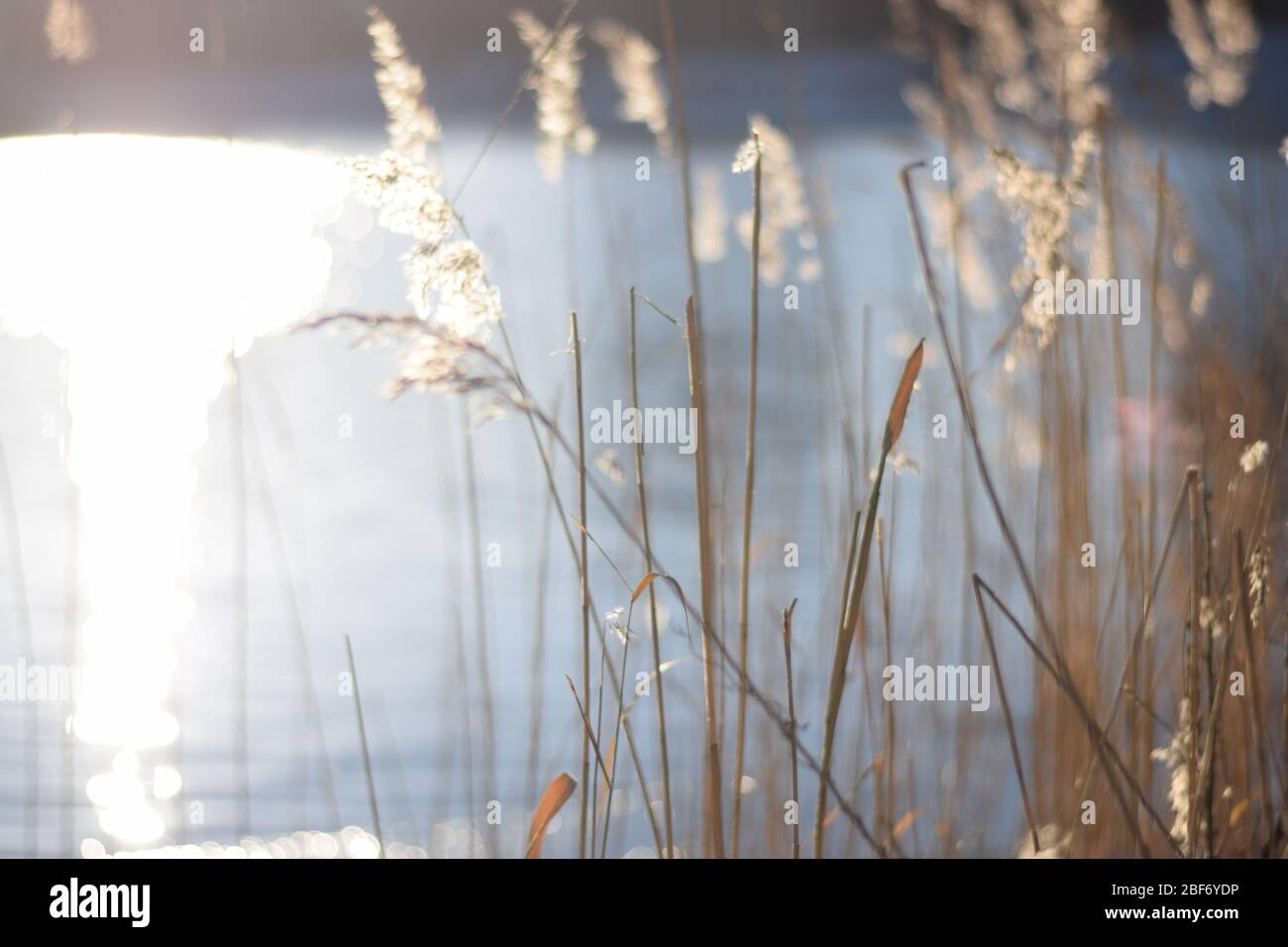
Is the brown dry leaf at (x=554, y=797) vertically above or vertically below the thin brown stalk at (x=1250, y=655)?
below

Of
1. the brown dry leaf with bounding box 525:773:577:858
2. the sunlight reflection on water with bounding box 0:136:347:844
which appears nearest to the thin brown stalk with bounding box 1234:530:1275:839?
the brown dry leaf with bounding box 525:773:577:858

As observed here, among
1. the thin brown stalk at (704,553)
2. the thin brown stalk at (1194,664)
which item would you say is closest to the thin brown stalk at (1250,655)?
the thin brown stalk at (1194,664)

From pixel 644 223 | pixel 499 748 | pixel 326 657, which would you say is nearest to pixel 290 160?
pixel 644 223

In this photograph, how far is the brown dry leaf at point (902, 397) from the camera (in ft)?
2.28

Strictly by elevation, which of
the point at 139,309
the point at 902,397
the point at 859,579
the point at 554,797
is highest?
the point at 139,309

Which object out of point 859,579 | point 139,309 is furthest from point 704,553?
point 139,309

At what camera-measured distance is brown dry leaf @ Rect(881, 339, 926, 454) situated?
696 mm

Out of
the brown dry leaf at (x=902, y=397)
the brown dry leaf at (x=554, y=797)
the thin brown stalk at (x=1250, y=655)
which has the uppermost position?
the brown dry leaf at (x=902, y=397)

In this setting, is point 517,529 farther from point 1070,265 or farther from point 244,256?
point 1070,265

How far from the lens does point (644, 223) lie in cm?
178

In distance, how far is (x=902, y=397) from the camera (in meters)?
0.73

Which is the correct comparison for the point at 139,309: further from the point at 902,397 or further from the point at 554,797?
the point at 902,397

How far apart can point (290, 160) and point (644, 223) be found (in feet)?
1.96

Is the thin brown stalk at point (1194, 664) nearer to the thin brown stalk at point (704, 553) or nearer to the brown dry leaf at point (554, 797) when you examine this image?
the thin brown stalk at point (704, 553)
